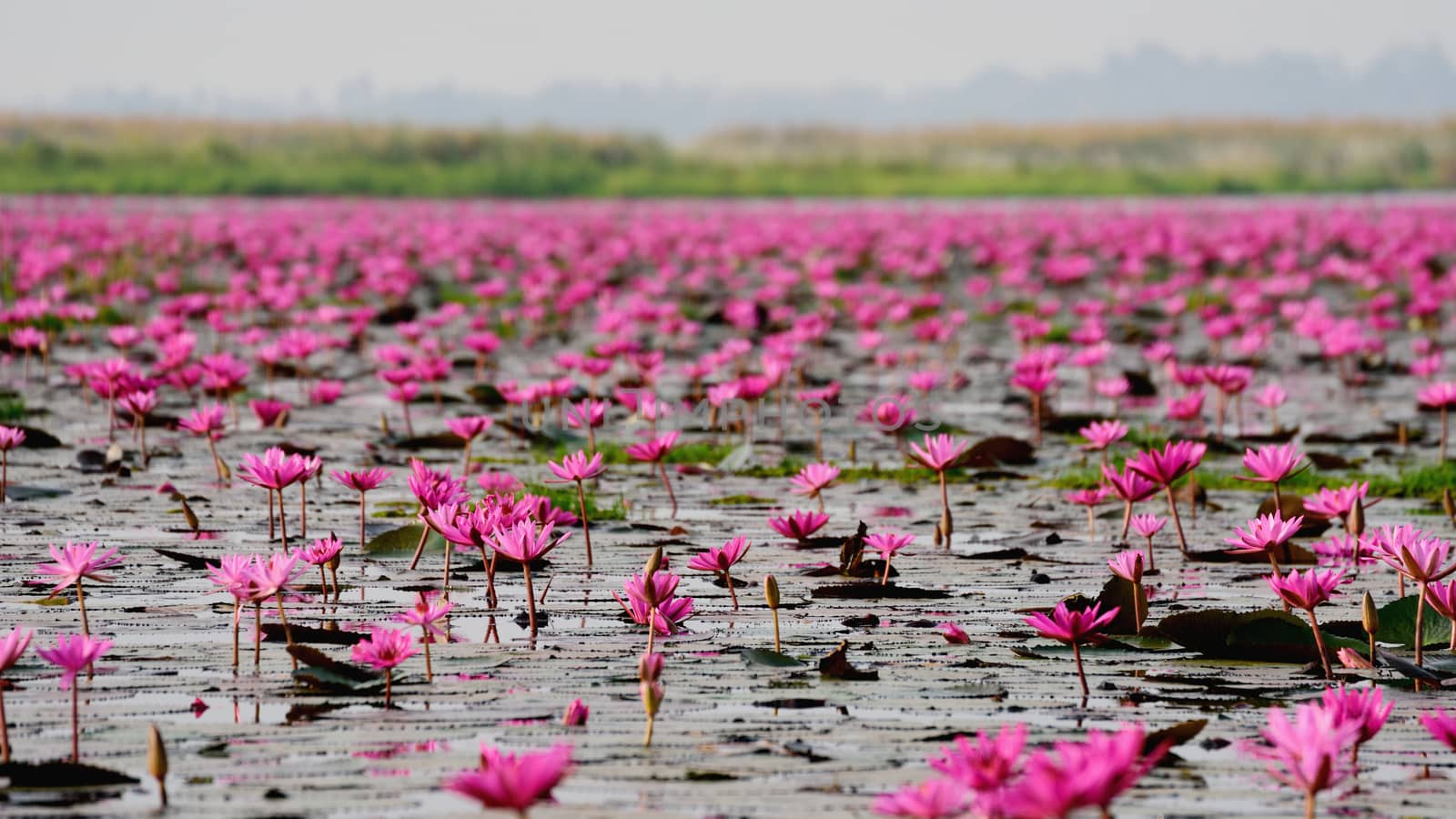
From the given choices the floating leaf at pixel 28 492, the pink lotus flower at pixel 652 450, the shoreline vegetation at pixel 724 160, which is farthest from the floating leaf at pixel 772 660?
the shoreline vegetation at pixel 724 160

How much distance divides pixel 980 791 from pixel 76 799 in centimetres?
156

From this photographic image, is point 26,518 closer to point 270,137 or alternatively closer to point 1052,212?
point 1052,212

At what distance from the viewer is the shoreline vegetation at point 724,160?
3697 cm

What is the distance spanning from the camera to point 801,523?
→ 495 cm

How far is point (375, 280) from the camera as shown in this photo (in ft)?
44.4

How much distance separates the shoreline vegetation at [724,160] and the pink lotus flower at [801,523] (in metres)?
31.3

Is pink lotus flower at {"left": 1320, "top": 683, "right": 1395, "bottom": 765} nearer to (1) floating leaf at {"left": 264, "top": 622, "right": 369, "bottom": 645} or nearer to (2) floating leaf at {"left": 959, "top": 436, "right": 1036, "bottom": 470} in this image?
(1) floating leaf at {"left": 264, "top": 622, "right": 369, "bottom": 645}

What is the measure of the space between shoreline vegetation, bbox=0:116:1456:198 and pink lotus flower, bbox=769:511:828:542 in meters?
31.3

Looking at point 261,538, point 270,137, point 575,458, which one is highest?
point 270,137

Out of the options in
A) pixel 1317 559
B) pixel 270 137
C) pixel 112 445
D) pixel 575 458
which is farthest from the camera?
pixel 270 137

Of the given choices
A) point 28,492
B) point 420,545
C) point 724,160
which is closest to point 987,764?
point 420,545

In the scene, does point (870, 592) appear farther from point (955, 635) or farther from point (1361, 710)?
point (1361, 710)

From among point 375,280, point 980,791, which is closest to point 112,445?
point 980,791

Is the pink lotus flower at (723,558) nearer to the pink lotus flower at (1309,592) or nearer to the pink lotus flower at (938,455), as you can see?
the pink lotus flower at (938,455)
